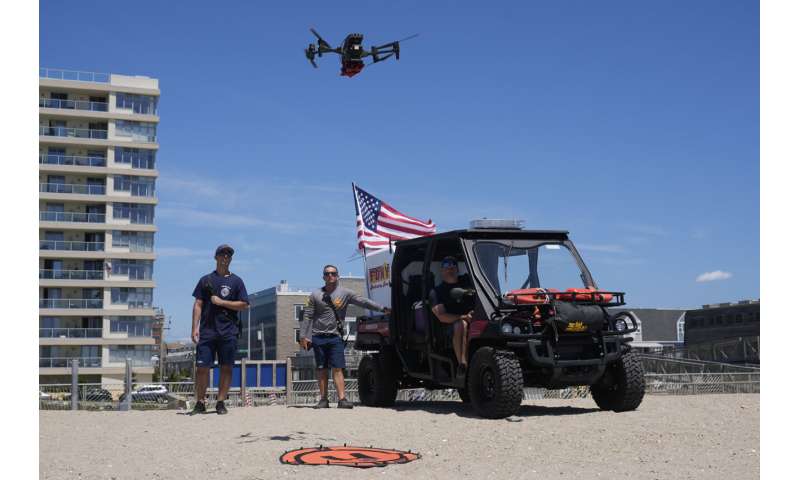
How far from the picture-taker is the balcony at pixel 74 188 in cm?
7769

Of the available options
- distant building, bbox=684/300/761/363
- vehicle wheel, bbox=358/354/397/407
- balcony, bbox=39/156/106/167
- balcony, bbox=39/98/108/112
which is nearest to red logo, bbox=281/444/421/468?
vehicle wheel, bbox=358/354/397/407

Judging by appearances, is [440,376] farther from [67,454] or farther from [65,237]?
[65,237]

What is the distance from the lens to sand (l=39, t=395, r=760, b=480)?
6422 mm

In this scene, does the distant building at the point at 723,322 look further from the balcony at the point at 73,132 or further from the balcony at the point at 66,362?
the balcony at the point at 73,132

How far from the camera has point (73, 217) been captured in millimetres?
78062

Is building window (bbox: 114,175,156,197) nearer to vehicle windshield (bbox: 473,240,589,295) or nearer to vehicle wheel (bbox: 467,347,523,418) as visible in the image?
vehicle windshield (bbox: 473,240,589,295)

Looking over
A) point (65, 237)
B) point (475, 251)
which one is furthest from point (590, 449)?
point (65, 237)

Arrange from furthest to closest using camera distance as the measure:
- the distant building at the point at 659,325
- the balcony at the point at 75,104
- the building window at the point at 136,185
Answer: the distant building at the point at 659,325
the building window at the point at 136,185
the balcony at the point at 75,104

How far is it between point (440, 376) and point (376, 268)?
1266 inches

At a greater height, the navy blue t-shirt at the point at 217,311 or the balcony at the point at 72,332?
the navy blue t-shirt at the point at 217,311

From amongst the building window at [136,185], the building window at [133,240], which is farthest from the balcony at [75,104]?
the building window at [133,240]

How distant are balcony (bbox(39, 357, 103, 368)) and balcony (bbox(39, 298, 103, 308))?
4427 mm

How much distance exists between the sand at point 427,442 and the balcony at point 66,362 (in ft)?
220
